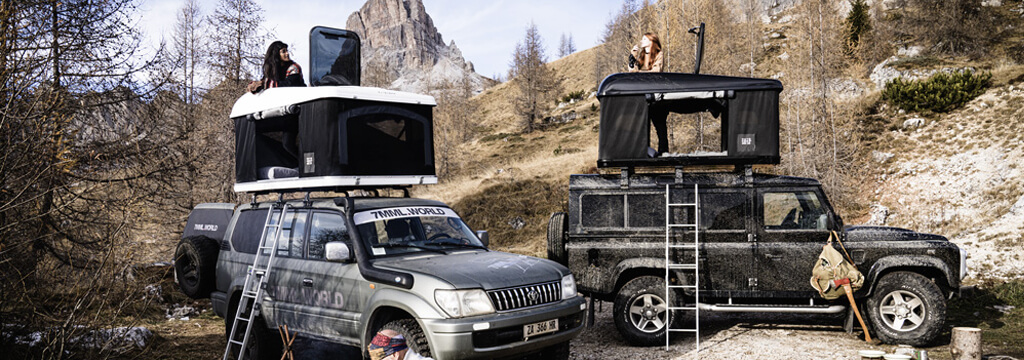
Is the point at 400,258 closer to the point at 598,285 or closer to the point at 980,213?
the point at 598,285

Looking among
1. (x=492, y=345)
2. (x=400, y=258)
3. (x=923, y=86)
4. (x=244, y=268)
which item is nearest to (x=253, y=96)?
(x=244, y=268)

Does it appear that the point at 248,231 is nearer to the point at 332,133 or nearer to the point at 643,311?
the point at 332,133

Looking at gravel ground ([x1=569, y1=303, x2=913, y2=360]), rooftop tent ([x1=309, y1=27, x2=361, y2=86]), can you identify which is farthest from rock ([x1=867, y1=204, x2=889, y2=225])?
rooftop tent ([x1=309, y1=27, x2=361, y2=86])

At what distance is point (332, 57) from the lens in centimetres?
998

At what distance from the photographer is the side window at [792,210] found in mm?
8570

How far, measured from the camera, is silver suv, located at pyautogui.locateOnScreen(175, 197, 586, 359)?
5.79 metres

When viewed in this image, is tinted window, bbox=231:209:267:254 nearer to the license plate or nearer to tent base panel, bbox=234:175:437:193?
tent base panel, bbox=234:175:437:193

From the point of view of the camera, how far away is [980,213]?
1828cm

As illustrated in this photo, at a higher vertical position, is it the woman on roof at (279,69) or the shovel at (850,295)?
the woman on roof at (279,69)

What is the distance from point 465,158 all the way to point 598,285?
1474 inches

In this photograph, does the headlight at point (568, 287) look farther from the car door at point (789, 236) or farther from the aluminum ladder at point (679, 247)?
the car door at point (789, 236)

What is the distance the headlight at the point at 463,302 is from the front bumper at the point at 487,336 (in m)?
0.07

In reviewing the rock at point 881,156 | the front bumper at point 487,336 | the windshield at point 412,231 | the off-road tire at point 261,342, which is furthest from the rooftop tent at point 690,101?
the rock at point 881,156

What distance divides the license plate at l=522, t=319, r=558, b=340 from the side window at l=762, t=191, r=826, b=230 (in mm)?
4008
